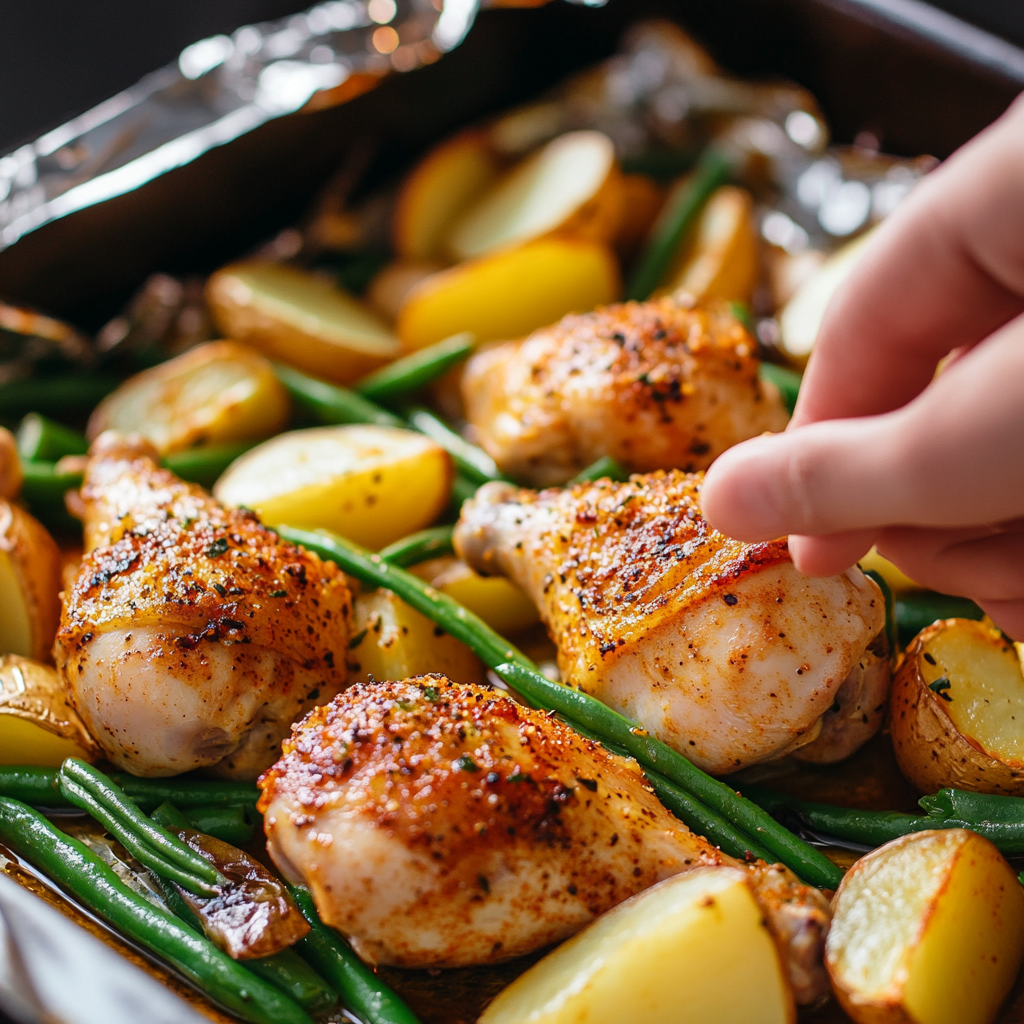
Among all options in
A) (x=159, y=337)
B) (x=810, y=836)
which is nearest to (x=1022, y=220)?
(x=810, y=836)

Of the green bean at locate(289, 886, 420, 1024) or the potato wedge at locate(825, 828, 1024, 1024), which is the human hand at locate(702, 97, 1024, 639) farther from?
the green bean at locate(289, 886, 420, 1024)

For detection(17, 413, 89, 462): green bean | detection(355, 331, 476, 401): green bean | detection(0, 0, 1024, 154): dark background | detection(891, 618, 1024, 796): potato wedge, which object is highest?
detection(0, 0, 1024, 154): dark background

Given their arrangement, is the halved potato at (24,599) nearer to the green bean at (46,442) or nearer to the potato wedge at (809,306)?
the green bean at (46,442)

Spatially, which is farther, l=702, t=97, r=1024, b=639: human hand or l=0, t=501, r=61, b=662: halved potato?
l=0, t=501, r=61, b=662: halved potato

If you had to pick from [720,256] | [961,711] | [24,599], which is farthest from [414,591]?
[720,256]

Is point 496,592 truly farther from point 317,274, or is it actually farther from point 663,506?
point 317,274

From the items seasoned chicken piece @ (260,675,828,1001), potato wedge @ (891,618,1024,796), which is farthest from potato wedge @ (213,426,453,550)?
potato wedge @ (891,618,1024,796)
